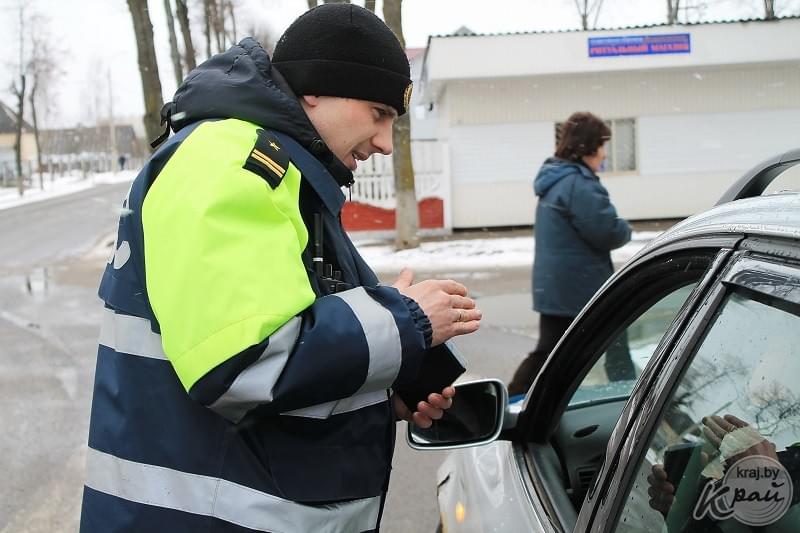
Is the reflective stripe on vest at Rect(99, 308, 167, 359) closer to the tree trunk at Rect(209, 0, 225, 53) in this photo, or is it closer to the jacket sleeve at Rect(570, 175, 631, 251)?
the jacket sleeve at Rect(570, 175, 631, 251)

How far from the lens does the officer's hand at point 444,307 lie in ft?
4.99

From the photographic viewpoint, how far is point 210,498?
1.39 metres

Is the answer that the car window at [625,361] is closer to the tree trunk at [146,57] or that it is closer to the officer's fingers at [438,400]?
the officer's fingers at [438,400]

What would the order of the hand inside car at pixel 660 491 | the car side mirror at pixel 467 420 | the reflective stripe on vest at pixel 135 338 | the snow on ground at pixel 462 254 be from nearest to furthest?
the hand inside car at pixel 660 491, the reflective stripe on vest at pixel 135 338, the car side mirror at pixel 467 420, the snow on ground at pixel 462 254

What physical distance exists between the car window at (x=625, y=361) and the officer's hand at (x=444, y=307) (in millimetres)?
655

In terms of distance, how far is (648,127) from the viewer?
16.7 meters

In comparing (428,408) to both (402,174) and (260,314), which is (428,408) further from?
(402,174)

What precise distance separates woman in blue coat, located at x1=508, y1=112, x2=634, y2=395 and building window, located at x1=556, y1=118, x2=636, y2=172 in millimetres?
12700

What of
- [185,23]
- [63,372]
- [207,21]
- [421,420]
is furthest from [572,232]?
[207,21]

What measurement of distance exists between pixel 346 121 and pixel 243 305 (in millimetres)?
555

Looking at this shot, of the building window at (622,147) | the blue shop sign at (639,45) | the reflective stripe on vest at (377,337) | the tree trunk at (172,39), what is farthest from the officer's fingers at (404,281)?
the tree trunk at (172,39)

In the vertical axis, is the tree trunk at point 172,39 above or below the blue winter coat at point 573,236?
above

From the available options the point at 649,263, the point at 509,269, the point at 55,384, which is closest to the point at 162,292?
the point at 649,263

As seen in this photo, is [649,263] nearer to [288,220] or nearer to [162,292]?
[288,220]
